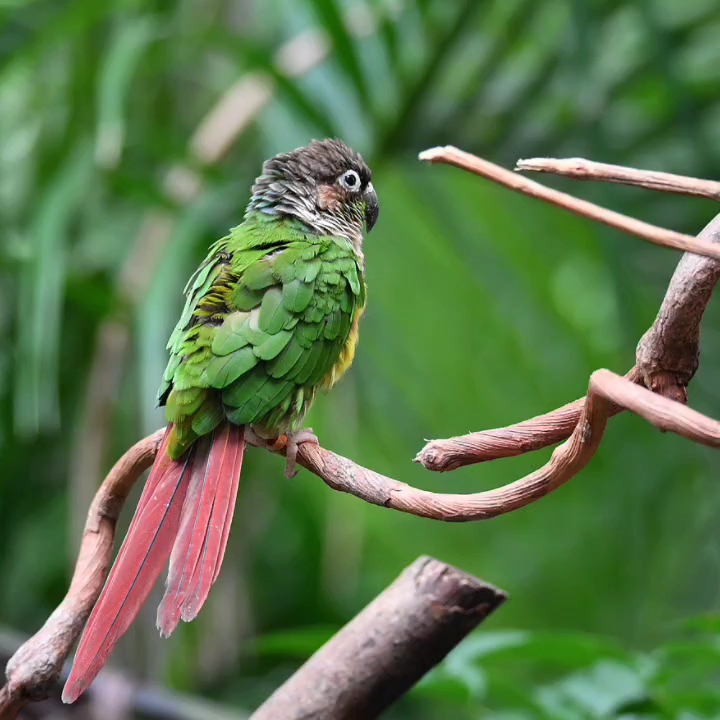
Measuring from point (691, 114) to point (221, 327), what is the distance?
1.17 metres

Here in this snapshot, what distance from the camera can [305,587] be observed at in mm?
3172

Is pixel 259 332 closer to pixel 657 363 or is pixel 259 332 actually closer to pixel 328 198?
pixel 328 198

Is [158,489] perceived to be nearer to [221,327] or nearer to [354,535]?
[221,327]

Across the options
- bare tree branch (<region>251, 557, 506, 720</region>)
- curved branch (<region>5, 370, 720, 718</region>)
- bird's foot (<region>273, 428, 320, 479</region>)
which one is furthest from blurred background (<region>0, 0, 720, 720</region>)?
curved branch (<region>5, 370, 720, 718</region>)

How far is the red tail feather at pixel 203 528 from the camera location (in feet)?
2.65

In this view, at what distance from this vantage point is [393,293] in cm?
273

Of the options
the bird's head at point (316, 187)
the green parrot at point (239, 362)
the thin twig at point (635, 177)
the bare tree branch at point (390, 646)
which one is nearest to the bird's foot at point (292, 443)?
the green parrot at point (239, 362)

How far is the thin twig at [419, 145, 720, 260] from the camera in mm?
642

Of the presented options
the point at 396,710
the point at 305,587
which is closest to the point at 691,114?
the point at 305,587

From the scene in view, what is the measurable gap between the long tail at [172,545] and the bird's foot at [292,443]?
0.05m

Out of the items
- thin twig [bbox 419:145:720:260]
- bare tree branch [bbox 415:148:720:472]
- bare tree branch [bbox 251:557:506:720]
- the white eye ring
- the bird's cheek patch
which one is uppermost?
the white eye ring

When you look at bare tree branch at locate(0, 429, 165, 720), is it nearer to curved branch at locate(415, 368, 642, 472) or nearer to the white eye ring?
curved branch at locate(415, 368, 642, 472)

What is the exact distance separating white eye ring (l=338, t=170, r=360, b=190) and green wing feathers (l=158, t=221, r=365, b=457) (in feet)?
0.41

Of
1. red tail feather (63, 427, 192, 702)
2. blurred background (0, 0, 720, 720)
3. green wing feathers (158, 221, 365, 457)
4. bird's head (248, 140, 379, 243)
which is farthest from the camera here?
blurred background (0, 0, 720, 720)
